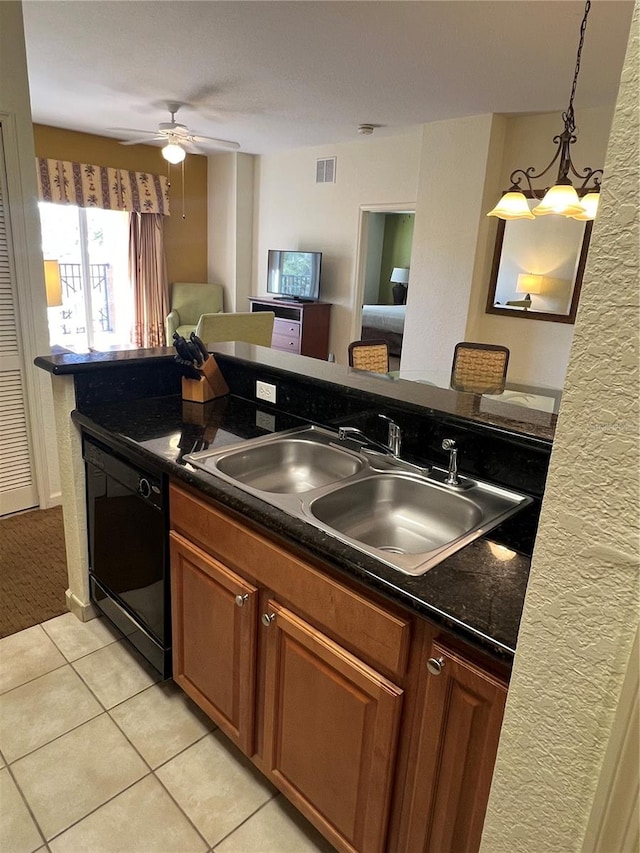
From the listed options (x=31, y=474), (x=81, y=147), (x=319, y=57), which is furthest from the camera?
(x=81, y=147)

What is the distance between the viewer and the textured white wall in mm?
514

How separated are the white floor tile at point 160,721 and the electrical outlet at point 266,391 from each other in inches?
42.8

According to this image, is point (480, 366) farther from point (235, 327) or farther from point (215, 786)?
point (215, 786)

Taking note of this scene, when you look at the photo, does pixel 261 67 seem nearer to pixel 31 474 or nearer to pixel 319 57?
pixel 319 57

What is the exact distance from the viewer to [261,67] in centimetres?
346

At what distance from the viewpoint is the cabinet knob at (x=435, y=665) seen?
965mm

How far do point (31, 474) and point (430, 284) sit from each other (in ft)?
11.6

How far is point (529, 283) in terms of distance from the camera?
4414 millimetres

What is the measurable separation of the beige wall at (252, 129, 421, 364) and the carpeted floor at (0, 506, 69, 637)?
3.96m

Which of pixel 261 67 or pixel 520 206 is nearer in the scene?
pixel 520 206

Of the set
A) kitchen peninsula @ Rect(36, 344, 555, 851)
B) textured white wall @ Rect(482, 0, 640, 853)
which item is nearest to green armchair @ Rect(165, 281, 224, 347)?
kitchen peninsula @ Rect(36, 344, 555, 851)

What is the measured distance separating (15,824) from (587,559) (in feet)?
5.43

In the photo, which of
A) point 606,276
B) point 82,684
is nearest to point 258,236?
point 82,684

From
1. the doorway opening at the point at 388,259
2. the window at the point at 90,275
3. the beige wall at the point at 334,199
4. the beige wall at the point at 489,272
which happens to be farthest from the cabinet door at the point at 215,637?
the doorway opening at the point at 388,259
